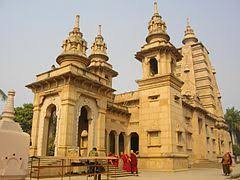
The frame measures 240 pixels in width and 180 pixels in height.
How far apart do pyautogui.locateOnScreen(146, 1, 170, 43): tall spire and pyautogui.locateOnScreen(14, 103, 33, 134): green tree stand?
68.8ft

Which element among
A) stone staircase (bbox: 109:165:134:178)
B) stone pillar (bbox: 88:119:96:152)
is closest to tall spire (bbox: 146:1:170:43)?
stone pillar (bbox: 88:119:96:152)

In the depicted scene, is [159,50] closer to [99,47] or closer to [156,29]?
[156,29]

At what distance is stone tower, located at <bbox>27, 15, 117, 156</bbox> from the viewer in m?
18.4

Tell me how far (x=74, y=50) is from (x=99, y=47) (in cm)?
973

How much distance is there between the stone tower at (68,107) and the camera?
18438 mm

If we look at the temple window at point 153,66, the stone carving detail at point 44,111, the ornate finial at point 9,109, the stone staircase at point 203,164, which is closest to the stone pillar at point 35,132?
the stone carving detail at point 44,111

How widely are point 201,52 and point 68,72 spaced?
3363 centimetres

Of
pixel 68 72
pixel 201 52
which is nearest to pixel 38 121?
pixel 68 72

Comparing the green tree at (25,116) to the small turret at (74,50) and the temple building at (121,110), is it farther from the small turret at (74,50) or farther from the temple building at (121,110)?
the small turret at (74,50)

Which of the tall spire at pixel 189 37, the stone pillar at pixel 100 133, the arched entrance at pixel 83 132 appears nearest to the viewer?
the stone pillar at pixel 100 133

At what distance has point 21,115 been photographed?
121ft

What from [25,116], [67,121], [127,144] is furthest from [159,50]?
[25,116]

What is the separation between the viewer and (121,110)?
26.2 m

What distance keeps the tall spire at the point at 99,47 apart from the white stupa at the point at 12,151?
97.4 ft
